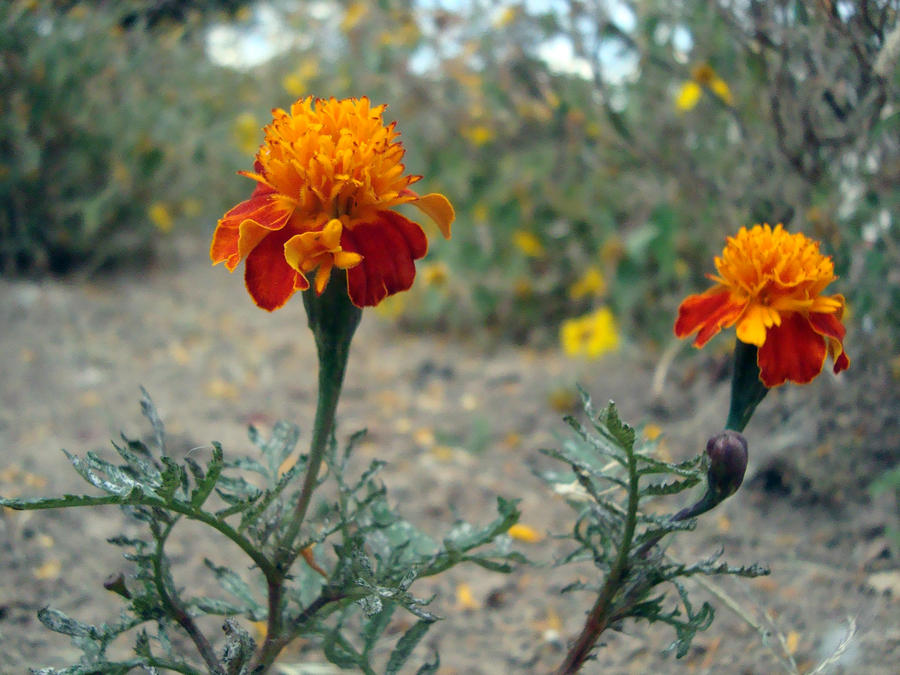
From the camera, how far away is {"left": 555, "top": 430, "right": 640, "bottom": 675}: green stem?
0.77 metres

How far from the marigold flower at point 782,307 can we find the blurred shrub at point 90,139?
2.27m

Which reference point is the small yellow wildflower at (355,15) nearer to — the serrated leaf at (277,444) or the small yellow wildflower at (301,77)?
the small yellow wildflower at (301,77)

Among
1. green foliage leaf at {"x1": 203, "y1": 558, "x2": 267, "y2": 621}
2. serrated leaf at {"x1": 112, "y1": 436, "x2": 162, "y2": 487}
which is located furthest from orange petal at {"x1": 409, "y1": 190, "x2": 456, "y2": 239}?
green foliage leaf at {"x1": 203, "y1": 558, "x2": 267, "y2": 621}

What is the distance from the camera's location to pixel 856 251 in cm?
145

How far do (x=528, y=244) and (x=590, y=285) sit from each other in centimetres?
26

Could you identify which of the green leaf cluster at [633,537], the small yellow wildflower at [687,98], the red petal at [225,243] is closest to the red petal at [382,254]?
the red petal at [225,243]

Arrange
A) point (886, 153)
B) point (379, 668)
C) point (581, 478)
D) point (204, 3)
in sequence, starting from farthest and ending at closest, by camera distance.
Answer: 1. point (204, 3)
2. point (886, 153)
3. point (379, 668)
4. point (581, 478)

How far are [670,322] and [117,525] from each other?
4.88ft

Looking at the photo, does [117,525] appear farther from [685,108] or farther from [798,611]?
[685,108]

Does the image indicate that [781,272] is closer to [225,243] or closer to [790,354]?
[790,354]

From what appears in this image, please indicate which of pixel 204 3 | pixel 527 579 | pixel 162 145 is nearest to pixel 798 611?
pixel 527 579

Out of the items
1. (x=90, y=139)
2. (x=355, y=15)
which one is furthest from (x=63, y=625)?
(x=355, y=15)

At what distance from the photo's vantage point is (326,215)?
729 millimetres

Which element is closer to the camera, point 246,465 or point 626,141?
point 246,465
